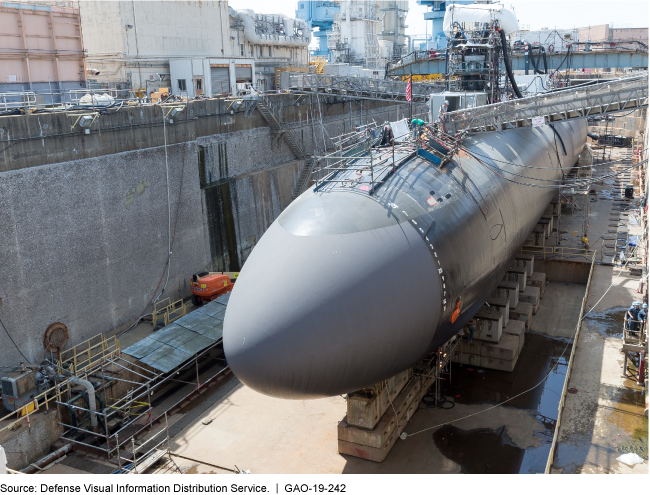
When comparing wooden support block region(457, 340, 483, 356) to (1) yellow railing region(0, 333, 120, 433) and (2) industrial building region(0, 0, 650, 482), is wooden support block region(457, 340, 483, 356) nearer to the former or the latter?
(2) industrial building region(0, 0, 650, 482)

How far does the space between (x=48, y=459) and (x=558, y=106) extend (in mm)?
19291

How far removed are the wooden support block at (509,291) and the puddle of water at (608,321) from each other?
8.48ft

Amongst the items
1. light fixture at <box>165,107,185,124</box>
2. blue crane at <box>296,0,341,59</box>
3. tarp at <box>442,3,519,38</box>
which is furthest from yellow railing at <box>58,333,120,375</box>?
blue crane at <box>296,0,341,59</box>

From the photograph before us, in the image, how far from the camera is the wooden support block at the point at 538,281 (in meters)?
26.0

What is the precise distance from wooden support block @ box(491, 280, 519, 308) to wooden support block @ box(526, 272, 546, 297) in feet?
11.2

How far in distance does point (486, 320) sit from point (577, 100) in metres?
8.09

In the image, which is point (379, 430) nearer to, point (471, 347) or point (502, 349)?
point (471, 347)

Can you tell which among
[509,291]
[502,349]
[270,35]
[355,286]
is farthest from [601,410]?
[270,35]

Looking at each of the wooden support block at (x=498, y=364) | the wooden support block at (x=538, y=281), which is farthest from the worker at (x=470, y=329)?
the wooden support block at (x=538, y=281)

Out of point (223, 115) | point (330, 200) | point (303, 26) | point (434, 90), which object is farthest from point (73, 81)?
point (303, 26)

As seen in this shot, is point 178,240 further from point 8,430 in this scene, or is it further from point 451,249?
point 451,249

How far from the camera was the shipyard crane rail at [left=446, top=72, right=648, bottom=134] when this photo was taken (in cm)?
1995

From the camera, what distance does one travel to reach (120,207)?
23.1 m

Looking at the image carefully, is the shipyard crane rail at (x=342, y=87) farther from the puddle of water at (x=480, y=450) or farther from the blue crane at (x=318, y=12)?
the blue crane at (x=318, y=12)
